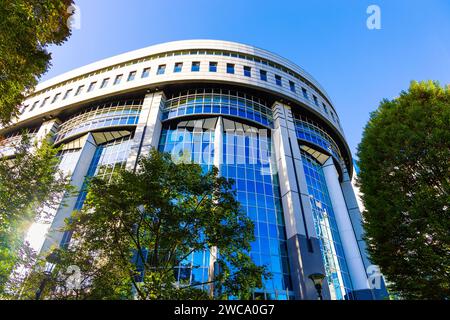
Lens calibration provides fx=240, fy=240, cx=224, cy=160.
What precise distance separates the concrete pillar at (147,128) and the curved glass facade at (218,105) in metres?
1.15

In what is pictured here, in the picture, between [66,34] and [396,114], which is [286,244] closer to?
[396,114]

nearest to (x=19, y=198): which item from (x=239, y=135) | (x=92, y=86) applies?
(x=239, y=135)

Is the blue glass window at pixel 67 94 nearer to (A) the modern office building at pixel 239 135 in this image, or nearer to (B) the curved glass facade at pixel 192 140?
(A) the modern office building at pixel 239 135

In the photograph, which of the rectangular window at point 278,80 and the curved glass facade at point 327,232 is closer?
the curved glass facade at point 327,232

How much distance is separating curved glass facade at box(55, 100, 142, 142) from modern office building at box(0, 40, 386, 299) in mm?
165

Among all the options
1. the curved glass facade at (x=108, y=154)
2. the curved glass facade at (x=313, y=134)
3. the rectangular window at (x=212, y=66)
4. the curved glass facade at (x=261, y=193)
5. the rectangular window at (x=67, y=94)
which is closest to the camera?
the curved glass facade at (x=261, y=193)

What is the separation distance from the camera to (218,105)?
1058 inches

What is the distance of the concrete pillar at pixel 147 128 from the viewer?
22475 mm

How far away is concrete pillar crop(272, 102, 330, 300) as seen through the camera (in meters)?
18.2

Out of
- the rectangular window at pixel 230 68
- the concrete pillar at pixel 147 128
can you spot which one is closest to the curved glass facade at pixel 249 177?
the concrete pillar at pixel 147 128

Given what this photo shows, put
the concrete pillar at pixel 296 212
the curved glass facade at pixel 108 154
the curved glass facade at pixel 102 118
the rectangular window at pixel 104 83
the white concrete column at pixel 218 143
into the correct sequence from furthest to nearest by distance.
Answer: the rectangular window at pixel 104 83 < the curved glass facade at pixel 102 118 < the curved glass facade at pixel 108 154 < the white concrete column at pixel 218 143 < the concrete pillar at pixel 296 212

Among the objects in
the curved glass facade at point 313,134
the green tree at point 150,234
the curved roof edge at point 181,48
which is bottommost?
the green tree at point 150,234

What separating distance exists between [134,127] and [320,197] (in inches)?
860

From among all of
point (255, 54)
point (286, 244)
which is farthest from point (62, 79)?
point (286, 244)
